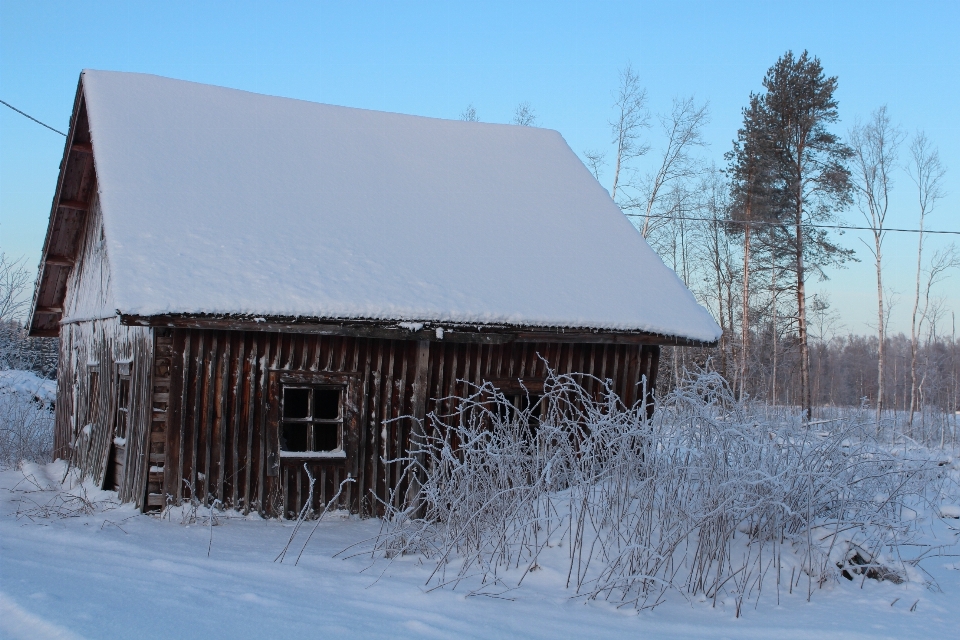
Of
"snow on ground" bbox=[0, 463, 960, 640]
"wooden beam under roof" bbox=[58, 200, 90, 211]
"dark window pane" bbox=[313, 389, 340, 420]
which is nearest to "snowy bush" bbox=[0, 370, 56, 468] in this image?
"wooden beam under roof" bbox=[58, 200, 90, 211]

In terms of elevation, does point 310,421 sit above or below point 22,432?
above

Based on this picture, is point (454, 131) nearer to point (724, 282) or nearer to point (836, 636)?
point (836, 636)

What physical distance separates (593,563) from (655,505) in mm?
624

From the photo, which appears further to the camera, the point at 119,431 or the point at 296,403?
the point at 296,403

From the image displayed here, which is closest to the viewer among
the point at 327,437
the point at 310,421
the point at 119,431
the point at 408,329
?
the point at 408,329

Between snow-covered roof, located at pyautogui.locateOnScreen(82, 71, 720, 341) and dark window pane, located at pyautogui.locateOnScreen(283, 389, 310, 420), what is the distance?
3240 millimetres

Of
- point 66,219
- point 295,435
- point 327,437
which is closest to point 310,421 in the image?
point 327,437

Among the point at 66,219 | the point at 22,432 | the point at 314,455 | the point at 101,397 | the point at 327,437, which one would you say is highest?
the point at 66,219

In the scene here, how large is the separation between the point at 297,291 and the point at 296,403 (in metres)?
5.13

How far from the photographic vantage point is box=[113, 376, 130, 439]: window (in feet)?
30.6

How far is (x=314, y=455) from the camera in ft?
28.0

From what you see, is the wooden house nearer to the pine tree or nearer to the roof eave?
the roof eave

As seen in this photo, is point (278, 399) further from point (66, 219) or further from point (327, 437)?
→ point (66, 219)

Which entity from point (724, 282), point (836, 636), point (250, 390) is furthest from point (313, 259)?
point (724, 282)
